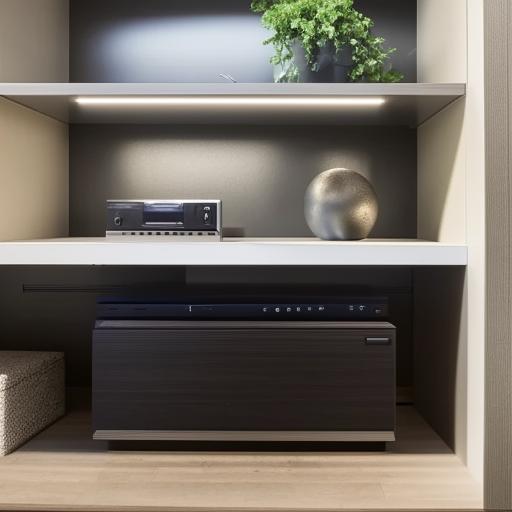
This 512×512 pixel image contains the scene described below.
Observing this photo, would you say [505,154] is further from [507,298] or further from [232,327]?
[232,327]

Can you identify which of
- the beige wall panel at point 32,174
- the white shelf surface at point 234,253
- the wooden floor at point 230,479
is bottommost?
the wooden floor at point 230,479

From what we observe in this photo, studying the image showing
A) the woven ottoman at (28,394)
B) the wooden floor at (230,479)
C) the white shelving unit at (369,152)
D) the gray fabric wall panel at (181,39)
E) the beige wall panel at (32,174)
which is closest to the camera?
the wooden floor at (230,479)

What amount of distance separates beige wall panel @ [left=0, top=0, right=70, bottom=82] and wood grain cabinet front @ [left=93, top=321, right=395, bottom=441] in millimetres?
683

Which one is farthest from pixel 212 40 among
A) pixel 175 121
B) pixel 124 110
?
pixel 124 110

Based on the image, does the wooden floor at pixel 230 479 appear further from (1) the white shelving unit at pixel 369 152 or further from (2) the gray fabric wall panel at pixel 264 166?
(2) the gray fabric wall panel at pixel 264 166

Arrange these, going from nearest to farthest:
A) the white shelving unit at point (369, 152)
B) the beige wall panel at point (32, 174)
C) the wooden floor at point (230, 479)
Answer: the wooden floor at point (230, 479) → the white shelving unit at point (369, 152) → the beige wall panel at point (32, 174)

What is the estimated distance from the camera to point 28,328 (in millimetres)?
1836

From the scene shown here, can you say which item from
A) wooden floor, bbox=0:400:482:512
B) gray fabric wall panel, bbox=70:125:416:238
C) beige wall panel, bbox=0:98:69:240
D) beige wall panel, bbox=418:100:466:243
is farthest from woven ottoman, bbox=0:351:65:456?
beige wall panel, bbox=418:100:466:243

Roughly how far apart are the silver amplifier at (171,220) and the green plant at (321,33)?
15.6 inches

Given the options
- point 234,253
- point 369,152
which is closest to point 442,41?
point 369,152

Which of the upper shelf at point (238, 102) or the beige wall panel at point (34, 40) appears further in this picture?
the beige wall panel at point (34, 40)

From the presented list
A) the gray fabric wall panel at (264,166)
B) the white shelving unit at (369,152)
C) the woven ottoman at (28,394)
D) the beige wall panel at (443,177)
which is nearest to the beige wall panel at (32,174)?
the white shelving unit at (369,152)

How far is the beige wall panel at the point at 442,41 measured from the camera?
135 cm

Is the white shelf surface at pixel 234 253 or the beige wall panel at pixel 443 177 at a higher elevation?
the beige wall panel at pixel 443 177
